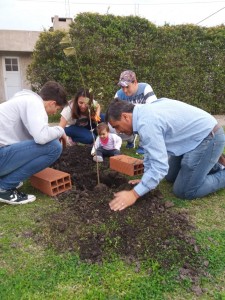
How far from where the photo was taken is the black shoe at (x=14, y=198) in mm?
3148

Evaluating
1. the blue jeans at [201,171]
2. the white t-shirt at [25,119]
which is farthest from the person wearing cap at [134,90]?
the white t-shirt at [25,119]

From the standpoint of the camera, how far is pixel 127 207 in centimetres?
281

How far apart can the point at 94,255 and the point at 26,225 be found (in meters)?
0.84

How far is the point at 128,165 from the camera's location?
12.5ft

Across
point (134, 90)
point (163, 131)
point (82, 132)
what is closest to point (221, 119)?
point (134, 90)

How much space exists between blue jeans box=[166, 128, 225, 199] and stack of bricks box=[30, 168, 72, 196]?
50.4 inches

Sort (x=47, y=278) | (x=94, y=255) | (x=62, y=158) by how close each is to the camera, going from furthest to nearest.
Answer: (x=62, y=158) → (x=94, y=255) → (x=47, y=278)

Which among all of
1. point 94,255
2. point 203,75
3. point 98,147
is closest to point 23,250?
point 94,255

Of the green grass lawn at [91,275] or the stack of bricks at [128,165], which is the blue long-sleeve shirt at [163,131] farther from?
the stack of bricks at [128,165]

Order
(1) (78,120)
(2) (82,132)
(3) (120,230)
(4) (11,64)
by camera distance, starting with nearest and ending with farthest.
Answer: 1. (3) (120,230)
2. (1) (78,120)
3. (2) (82,132)
4. (4) (11,64)

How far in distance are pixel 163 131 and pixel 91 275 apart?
1.37m

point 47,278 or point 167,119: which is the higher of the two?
point 167,119

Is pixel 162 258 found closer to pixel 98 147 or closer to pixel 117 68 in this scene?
pixel 98 147

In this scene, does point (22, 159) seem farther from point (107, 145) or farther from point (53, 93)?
point (107, 145)
